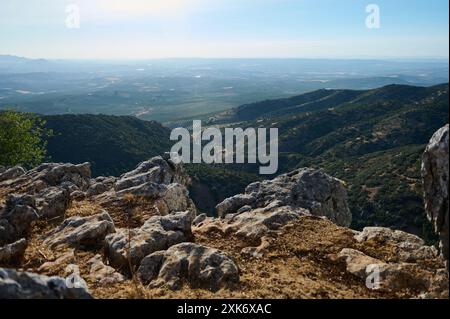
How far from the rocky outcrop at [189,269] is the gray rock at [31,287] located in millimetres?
3572

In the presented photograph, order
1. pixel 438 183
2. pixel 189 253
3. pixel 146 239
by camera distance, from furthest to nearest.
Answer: pixel 146 239 < pixel 189 253 < pixel 438 183

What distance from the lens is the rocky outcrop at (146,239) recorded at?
1302cm

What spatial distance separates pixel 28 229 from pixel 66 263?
4480 millimetres

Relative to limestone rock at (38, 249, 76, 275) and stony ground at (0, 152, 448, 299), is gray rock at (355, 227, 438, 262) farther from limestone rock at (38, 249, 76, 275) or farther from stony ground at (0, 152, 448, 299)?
limestone rock at (38, 249, 76, 275)

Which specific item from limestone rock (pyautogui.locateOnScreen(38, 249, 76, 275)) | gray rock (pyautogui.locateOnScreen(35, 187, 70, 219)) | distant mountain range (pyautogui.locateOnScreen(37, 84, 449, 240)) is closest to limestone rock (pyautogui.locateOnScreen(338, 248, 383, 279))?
limestone rock (pyautogui.locateOnScreen(38, 249, 76, 275))

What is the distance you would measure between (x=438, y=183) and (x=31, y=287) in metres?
9.28

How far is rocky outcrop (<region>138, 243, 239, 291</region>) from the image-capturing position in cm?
1111

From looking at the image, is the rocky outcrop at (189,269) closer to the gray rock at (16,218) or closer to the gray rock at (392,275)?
the gray rock at (392,275)

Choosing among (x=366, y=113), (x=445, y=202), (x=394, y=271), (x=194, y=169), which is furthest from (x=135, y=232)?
(x=366, y=113)

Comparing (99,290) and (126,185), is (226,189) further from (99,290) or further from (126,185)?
A: (99,290)

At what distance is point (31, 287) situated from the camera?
7.59 metres

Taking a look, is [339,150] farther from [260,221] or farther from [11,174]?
[260,221]

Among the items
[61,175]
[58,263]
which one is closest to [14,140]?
[61,175]

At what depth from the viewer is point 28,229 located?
16.0 meters
